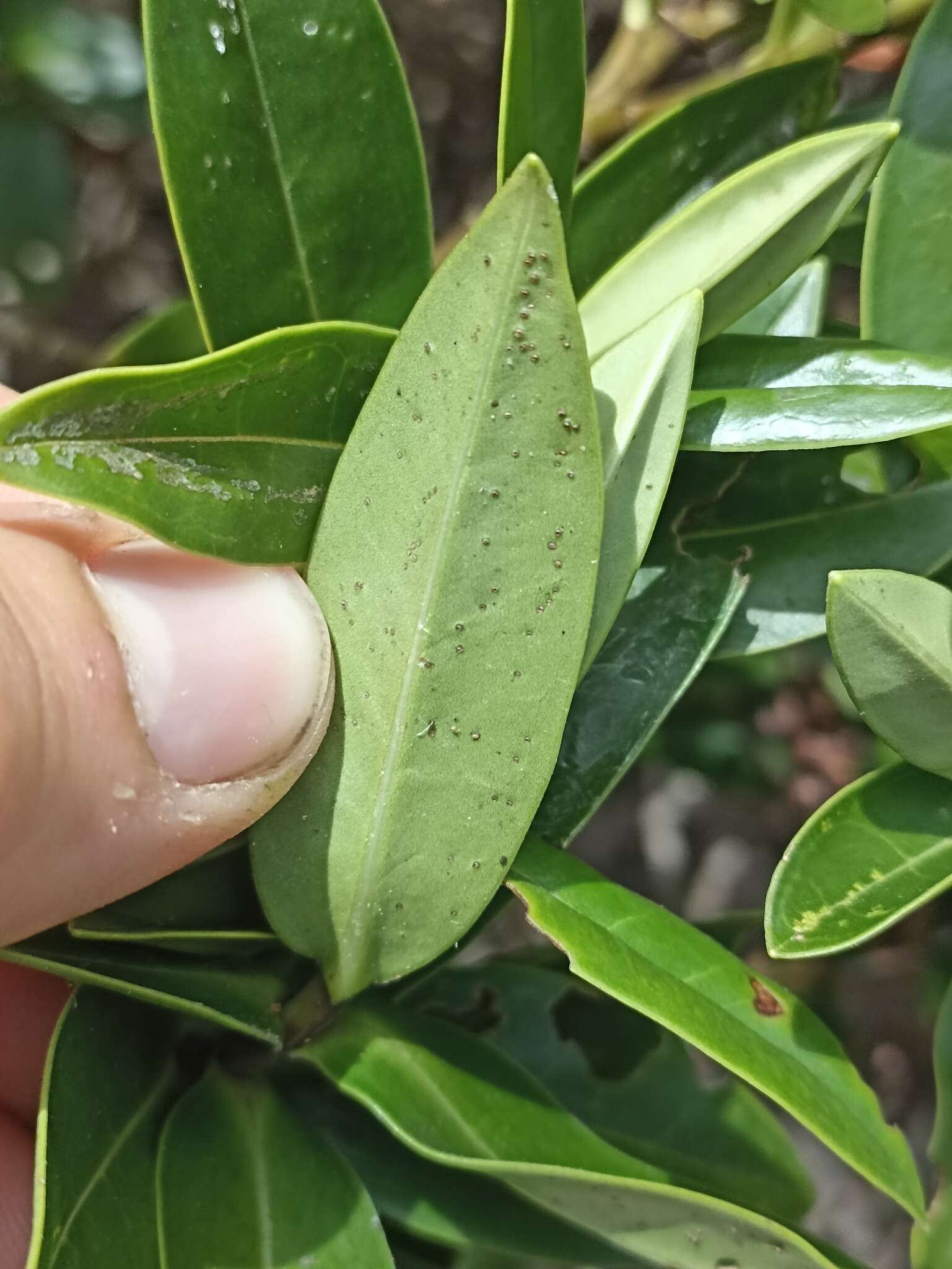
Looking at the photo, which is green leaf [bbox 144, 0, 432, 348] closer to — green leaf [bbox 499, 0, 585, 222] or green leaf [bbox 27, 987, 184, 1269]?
green leaf [bbox 499, 0, 585, 222]

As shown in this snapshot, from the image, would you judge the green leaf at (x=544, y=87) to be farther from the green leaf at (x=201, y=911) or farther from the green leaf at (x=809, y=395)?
the green leaf at (x=201, y=911)

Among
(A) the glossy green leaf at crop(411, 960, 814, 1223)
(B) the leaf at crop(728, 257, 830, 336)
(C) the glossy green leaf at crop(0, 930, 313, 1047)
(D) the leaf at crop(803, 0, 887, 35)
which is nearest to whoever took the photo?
(C) the glossy green leaf at crop(0, 930, 313, 1047)

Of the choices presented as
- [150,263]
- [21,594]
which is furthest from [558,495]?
[150,263]

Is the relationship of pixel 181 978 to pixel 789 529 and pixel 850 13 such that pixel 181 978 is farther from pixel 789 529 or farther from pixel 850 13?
pixel 850 13

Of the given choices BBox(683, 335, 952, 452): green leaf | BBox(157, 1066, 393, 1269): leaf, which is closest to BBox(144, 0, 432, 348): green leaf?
BBox(683, 335, 952, 452): green leaf

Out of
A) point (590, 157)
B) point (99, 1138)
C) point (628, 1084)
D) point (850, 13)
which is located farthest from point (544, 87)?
point (628, 1084)
